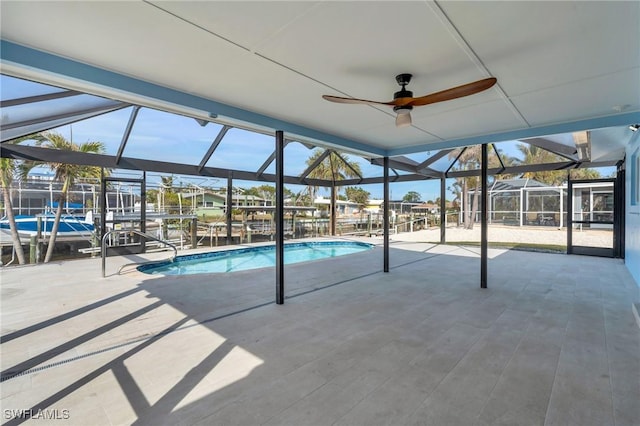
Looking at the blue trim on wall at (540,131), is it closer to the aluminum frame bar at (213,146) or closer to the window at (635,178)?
the window at (635,178)

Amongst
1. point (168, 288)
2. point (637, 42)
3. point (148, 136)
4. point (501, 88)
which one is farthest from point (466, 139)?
point (148, 136)

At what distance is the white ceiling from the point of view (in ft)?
5.92

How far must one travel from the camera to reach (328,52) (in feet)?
7.47

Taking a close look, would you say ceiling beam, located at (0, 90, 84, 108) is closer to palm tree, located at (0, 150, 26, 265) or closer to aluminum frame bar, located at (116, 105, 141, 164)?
aluminum frame bar, located at (116, 105, 141, 164)

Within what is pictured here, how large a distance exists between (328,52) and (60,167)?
815cm

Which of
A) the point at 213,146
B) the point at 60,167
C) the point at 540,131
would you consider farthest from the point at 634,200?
the point at 60,167

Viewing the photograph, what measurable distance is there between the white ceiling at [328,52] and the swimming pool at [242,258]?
471cm

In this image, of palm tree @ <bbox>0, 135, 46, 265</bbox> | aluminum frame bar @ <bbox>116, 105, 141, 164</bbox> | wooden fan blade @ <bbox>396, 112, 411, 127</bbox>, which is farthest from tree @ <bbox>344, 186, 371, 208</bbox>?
wooden fan blade @ <bbox>396, 112, 411, 127</bbox>

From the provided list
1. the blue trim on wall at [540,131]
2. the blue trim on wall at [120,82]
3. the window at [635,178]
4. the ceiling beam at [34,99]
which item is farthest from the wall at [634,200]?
the ceiling beam at [34,99]

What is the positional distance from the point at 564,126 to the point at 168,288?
20.2 ft

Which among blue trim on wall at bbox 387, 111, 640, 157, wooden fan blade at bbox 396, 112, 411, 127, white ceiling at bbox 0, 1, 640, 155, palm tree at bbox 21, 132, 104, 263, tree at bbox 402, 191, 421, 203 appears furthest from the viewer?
tree at bbox 402, 191, 421, 203

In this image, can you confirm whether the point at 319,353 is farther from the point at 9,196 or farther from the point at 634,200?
the point at 9,196

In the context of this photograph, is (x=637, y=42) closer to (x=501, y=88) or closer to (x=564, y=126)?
(x=501, y=88)

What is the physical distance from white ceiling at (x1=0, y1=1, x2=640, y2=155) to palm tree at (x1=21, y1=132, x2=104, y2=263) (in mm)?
5621
